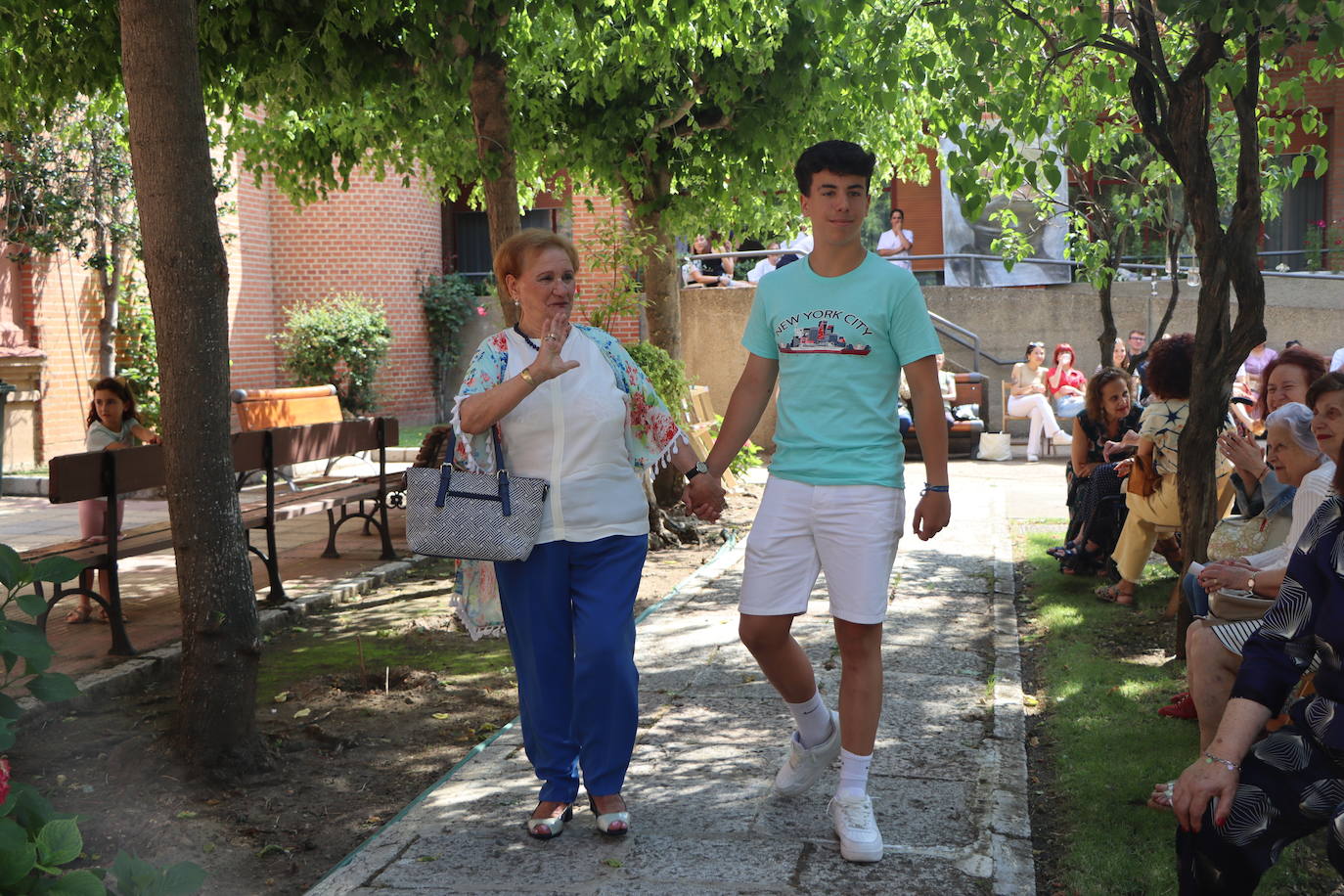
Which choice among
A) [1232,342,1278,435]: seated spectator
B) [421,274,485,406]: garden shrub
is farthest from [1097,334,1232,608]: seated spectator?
[421,274,485,406]: garden shrub

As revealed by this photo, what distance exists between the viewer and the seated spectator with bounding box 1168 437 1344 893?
9.39 feet

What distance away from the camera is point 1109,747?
5043 mm

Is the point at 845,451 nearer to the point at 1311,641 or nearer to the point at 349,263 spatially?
the point at 1311,641

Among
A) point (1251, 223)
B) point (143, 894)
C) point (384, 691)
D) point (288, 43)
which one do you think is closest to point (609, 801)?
point (143, 894)

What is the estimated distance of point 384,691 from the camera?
6.10 metres

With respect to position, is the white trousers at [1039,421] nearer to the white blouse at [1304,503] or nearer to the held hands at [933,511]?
the white blouse at [1304,503]

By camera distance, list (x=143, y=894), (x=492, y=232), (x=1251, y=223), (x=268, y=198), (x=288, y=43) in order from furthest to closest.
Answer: (x=268, y=198) → (x=492, y=232) → (x=288, y=43) → (x=1251, y=223) → (x=143, y=894)

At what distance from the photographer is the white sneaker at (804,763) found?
4.29 m

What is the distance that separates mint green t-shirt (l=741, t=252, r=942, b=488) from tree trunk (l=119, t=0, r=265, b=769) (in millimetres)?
2109

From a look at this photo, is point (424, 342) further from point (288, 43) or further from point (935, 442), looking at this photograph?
point (935, 442)

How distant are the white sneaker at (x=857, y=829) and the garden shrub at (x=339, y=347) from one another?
16452 millimetres

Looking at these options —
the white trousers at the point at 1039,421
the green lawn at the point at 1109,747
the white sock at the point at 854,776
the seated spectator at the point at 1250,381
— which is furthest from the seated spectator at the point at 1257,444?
the white trousers at the point at 1039,421

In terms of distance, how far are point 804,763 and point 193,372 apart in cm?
258

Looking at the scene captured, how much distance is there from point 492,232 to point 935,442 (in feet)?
16.5
